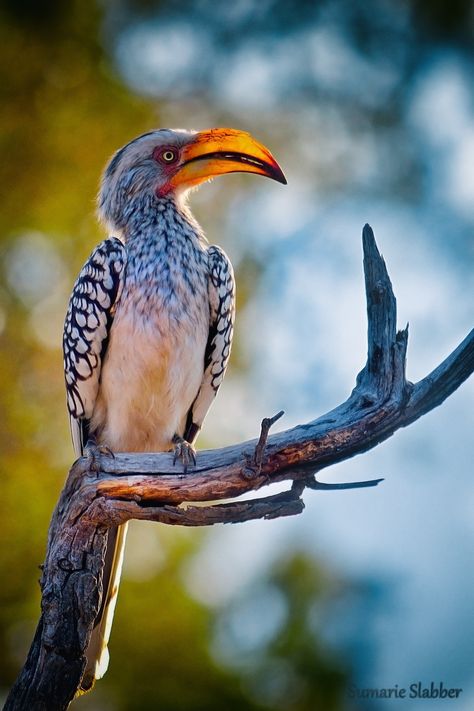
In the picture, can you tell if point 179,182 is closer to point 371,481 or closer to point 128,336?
point 128,336

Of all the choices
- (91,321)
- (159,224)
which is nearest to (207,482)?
(91,321)

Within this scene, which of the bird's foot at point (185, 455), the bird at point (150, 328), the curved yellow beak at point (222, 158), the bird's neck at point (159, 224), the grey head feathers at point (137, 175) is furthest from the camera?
the grey head feathers at point (137, 175)

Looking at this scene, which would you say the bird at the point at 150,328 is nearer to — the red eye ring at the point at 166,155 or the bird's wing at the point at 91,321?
the bird's wing at the point at 91,321

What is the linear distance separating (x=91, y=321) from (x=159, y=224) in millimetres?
802

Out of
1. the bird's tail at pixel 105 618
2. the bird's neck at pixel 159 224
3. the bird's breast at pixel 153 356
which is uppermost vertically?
the bird's neck at pixel 159 224

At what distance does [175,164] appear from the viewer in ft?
21.0

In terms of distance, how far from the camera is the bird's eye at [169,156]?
641cm

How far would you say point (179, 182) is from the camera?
20.9 feet

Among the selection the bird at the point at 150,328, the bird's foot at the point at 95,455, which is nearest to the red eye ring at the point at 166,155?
the bird at the point at 150,328

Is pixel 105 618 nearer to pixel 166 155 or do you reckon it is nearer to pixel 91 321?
pixel 91 321

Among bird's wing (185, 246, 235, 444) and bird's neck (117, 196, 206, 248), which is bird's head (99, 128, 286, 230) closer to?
bird's neck (117, 196, 206, 248)

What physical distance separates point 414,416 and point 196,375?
5.11 ft

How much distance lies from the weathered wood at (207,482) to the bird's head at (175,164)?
4.88 ft

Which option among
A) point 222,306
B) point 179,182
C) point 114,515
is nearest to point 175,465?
point 114,515
